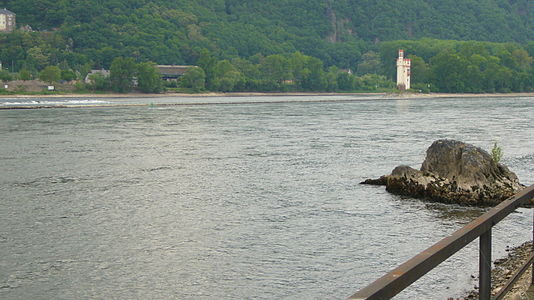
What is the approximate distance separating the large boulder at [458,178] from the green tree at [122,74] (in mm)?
153664

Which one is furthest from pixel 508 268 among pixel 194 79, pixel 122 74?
pixel 194 79

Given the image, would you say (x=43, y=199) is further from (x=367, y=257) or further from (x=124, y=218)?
(x=367, y=257)

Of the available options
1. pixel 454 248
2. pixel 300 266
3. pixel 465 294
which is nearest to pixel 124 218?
pixel 300 266

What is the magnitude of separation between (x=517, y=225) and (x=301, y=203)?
725 cm

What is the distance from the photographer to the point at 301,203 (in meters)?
23.4

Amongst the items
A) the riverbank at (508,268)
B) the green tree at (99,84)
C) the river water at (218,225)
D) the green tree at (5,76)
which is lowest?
the river water at (218,225)

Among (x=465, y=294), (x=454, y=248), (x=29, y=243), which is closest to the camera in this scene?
(x=454, y=248)

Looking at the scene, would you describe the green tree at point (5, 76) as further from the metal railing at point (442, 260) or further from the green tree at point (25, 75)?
the metal railing at point (442, 260)

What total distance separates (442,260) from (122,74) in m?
174

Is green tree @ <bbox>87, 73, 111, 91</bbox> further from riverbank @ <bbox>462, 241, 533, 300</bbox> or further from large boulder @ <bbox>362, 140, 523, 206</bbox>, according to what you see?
riverbank @ <bbox>462, 241, 533, 300</bbox>

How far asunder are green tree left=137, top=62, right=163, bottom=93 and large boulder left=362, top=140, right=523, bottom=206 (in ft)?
501

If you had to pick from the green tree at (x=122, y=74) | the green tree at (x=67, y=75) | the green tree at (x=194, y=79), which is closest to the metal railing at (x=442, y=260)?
the green tree at (x=122, y=74)

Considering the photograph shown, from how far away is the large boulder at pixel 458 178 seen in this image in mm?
22547

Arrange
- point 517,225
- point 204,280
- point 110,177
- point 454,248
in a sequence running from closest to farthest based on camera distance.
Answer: point 454,248 < point 204,280 < point 517,225 < point 110,177
